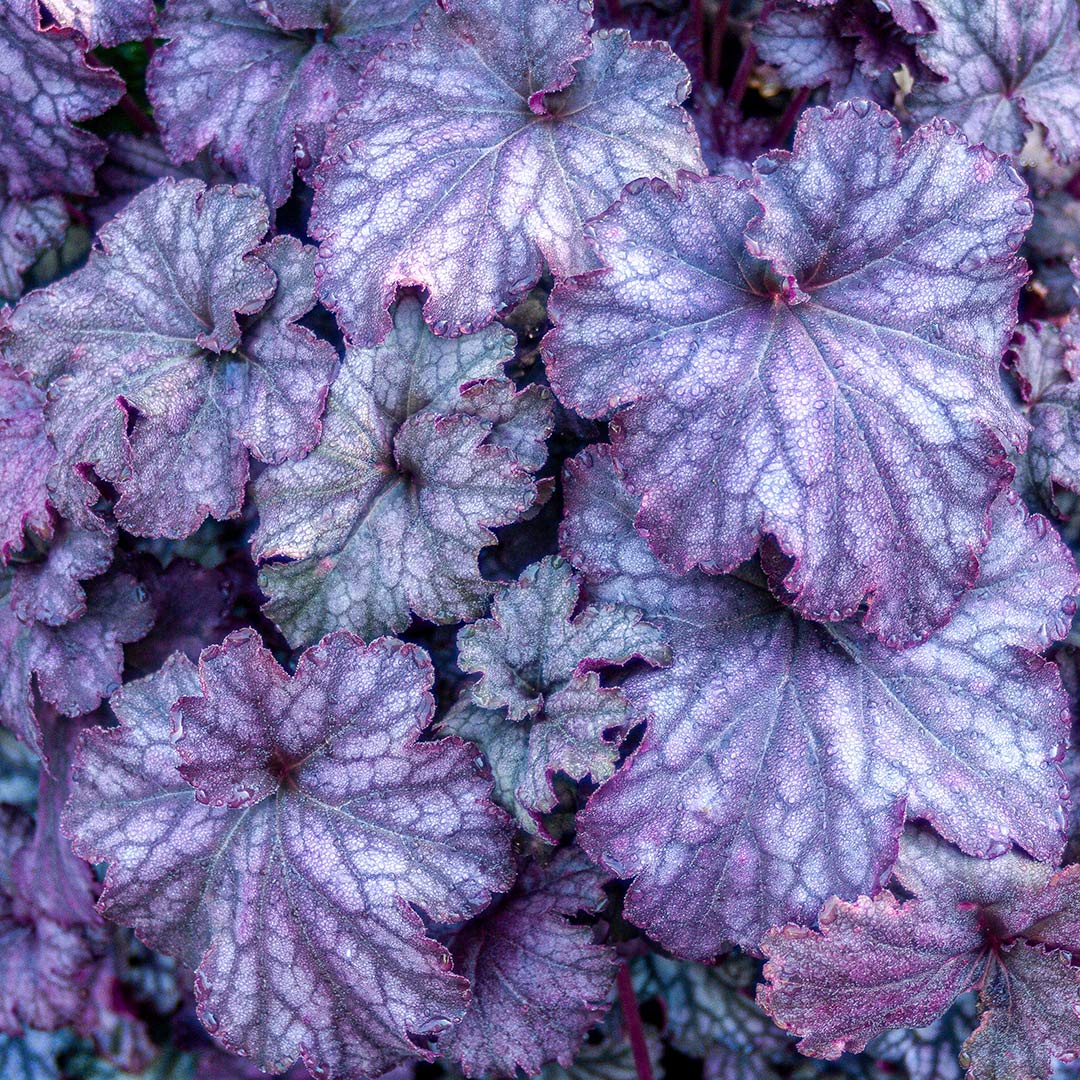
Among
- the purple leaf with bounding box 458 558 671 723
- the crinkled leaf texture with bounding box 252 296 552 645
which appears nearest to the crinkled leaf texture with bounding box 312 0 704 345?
the crinkled leaf texture with bounding box 252 296 552 645

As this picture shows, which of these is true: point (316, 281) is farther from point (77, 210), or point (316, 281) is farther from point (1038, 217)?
point (1038, 217)

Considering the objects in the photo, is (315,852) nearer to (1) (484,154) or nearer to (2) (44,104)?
(1) (484,154)

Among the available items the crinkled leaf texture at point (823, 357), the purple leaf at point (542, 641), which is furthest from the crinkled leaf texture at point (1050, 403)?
the purple leaf at point (542, 641)

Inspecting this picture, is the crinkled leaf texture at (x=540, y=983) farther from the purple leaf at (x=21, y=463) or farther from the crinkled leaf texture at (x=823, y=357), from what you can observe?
the purple leaf at (x=21, y=463)

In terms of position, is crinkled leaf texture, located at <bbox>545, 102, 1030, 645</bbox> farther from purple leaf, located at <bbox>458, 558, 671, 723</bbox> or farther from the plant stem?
the plant stem

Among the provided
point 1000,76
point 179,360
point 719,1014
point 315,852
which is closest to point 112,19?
point 179,360
